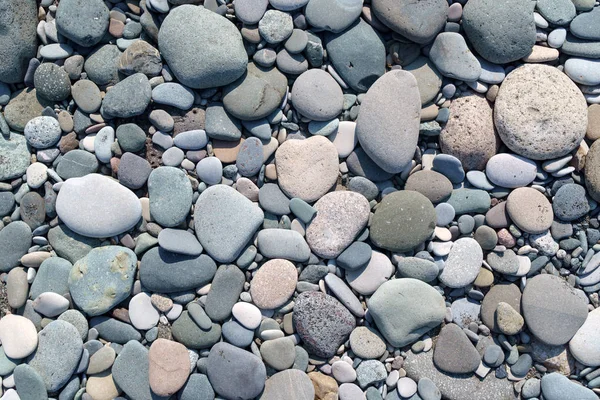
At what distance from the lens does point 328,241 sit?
2186 millimetres

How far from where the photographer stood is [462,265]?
7.29 ft

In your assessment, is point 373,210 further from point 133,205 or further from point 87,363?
point 87,363

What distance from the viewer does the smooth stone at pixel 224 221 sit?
2168mm

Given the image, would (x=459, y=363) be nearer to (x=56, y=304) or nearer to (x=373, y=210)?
(x=373, y=210)

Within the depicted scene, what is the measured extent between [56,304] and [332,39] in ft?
5.36

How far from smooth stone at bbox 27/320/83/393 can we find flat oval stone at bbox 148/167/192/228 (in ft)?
1.95

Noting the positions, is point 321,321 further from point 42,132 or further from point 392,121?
point 42,132

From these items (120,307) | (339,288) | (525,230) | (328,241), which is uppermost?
(525,230)

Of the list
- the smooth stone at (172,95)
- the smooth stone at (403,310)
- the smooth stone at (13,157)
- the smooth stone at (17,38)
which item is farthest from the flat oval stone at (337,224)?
the smooth stone at (17,38)

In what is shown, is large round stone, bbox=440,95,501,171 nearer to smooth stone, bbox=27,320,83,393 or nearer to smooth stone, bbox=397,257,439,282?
smooth stone, bbox=397,257,439,282

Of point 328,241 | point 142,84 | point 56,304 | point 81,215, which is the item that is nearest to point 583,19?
point 328,241

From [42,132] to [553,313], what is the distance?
2.33 m

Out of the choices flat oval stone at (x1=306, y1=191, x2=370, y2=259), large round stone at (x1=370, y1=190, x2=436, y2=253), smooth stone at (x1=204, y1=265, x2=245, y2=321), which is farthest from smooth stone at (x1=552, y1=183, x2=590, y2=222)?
smooth stone at (x1=204, y1=265, x2=245, y2=321)

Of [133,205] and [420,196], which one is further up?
[420,196]
